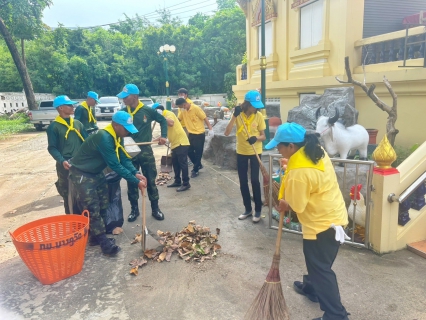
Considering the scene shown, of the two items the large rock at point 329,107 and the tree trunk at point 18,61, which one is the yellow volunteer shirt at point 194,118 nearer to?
the large rock at point 329,107

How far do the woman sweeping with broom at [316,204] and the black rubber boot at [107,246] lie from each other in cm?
231

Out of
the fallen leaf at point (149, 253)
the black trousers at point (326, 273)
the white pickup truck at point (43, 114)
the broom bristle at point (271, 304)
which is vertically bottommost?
the fallen leaf at point (149, 253)

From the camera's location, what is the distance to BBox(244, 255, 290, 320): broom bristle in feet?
8.84

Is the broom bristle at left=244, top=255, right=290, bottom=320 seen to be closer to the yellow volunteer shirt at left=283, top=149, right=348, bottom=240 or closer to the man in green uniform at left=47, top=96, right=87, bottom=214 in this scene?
the yellow volunteer shirt at left=283, top=149, right=348, bottom=240

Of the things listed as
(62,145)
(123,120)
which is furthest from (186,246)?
(62,145)

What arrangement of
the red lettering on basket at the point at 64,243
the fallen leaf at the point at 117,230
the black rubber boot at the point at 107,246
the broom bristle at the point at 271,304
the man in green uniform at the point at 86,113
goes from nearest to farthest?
the broom bristle at the point at 271,304, the red lettering on basket at the point at 64,243, the black rubber boot at the point at 107,246, the fallen leaf at the point at 117,230, the man in green uniform at the point at 86,113

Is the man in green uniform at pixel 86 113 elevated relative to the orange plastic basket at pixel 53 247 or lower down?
elevated

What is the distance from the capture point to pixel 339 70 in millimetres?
7688

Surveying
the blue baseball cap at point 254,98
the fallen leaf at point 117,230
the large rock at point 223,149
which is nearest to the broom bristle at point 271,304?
the blue baseball cap at point 254,98

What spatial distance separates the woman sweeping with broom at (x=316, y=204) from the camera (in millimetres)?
2441

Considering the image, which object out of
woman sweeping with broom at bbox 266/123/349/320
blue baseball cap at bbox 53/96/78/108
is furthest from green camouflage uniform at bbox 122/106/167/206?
woman sweeping with broom at bbox 266/123/349/320

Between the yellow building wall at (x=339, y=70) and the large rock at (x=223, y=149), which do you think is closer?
the yellow building wall at (x=339, y=70)

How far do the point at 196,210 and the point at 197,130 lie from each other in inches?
86.3

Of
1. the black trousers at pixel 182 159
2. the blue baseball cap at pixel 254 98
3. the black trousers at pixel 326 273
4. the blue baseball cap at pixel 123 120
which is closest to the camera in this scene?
the black trousers at pixel 326 273
